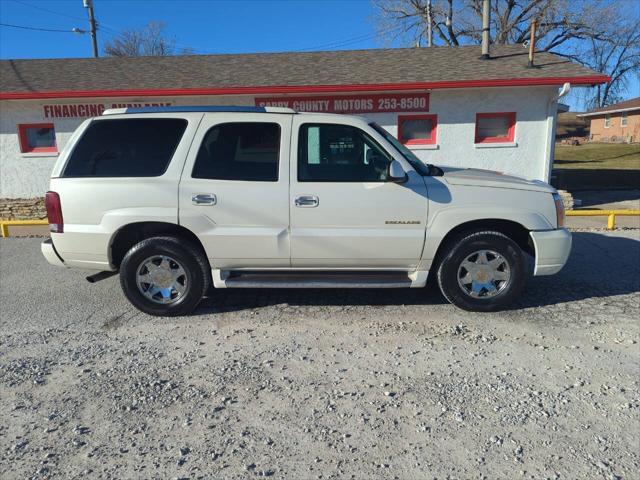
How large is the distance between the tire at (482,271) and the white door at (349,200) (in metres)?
0.36

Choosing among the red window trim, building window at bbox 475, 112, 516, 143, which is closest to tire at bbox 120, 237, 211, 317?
the red window trim

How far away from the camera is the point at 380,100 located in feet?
35.2

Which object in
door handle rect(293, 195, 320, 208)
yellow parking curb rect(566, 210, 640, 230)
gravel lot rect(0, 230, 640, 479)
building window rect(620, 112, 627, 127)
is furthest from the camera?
building window rect(620, 112, 627, 127)

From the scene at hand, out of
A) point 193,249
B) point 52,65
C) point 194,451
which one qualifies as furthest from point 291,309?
point 52,65

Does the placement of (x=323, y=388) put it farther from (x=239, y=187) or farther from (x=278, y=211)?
(x=239, y=187)

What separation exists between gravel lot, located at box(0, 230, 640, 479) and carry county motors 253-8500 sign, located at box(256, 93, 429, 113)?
263 inches

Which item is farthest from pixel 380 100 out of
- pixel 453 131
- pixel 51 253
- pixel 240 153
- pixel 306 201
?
pixel 51 253

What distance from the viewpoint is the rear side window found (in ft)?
14.5

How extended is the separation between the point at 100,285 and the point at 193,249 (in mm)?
1874

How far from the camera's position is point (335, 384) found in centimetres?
328

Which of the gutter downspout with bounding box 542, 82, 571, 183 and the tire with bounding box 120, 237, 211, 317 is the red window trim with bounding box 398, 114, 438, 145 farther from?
the tire with bounding box 120, 237, 211, 317

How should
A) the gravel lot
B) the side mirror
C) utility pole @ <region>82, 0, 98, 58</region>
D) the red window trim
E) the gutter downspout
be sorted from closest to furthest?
the gravel lot
the side mirror
the gutter downspout
the red window trim
utility pole @ <region>82, 0, 98, 58</region>

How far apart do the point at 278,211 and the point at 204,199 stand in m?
0.70

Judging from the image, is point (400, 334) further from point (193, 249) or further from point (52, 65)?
point (52, 65)
